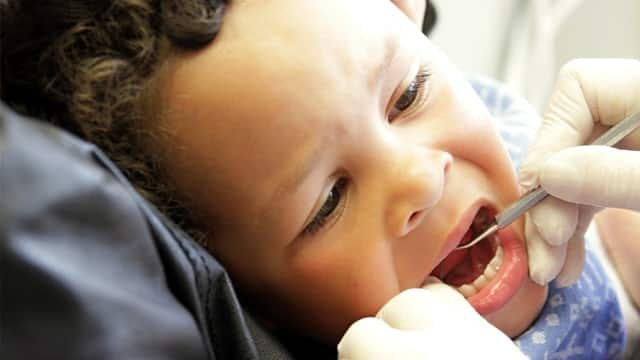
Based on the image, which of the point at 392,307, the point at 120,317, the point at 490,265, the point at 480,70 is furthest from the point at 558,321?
the point at 480,70

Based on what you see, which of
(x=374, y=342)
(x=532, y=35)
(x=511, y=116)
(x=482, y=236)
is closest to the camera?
(x=374, y=342)

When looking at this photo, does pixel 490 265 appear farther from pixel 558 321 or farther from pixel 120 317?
pixel 120 317

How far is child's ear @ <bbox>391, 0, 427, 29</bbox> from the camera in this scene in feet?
2.50

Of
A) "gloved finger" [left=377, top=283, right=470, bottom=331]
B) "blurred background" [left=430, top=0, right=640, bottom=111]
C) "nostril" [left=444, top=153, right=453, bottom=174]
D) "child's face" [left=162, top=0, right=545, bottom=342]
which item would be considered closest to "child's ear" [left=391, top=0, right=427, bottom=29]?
"child's face" [left=162, top=0, right=545, bottom=342]

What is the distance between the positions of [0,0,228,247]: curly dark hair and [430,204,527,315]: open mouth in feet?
0.77

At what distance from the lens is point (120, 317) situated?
0.40 m

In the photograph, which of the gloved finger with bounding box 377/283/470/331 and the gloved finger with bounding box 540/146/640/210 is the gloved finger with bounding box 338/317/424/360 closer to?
the gloved finger with bounding box 377/283/470/331

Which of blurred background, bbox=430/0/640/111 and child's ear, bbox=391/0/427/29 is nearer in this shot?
child's ear, bbox=391/0/427/29

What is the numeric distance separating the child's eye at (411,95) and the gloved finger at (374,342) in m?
0.17

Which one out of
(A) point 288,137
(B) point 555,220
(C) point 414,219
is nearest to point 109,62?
(A) point 288,137

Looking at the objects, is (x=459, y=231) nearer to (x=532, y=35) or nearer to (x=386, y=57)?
(x=386, y=57)

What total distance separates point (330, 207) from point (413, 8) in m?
0.22

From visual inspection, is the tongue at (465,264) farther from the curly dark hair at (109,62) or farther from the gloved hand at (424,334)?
the curly dark hair at (109,62)

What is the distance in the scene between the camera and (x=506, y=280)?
69cm
